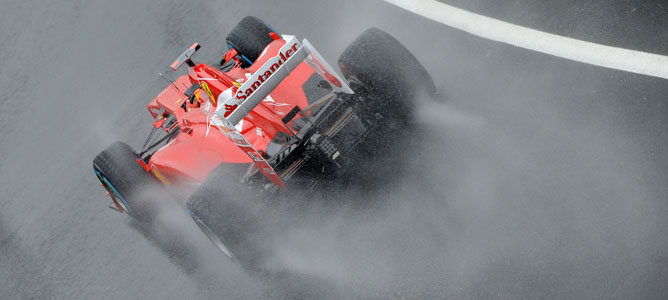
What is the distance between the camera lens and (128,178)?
5.41 meters

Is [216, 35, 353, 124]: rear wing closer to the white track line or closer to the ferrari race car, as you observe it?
the ferrari race car

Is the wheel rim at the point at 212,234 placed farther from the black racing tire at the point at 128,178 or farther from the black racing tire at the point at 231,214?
the black racing tire at the point at 128,178

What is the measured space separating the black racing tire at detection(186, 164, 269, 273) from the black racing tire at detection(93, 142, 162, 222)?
2.66 feet

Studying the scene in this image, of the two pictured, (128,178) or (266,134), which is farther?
(128,178)

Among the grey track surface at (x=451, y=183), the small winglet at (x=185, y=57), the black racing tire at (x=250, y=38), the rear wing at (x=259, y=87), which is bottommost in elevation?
the grey track surface at (x=451, y=183)

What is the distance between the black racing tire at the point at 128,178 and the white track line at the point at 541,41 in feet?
11.9

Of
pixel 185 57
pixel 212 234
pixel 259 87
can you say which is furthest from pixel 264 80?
pixel 212 234

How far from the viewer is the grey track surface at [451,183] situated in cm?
466

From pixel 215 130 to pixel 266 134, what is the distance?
581 mm

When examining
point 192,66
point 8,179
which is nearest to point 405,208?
point 192,66

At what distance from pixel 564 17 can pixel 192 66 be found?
390cm

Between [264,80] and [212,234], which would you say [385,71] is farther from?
[212,234]

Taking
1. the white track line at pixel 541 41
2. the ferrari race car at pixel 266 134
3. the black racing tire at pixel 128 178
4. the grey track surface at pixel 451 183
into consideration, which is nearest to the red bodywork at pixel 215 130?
the ferrari race car at pixel 266 134

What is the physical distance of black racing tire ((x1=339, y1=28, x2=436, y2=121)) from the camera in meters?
5.16
